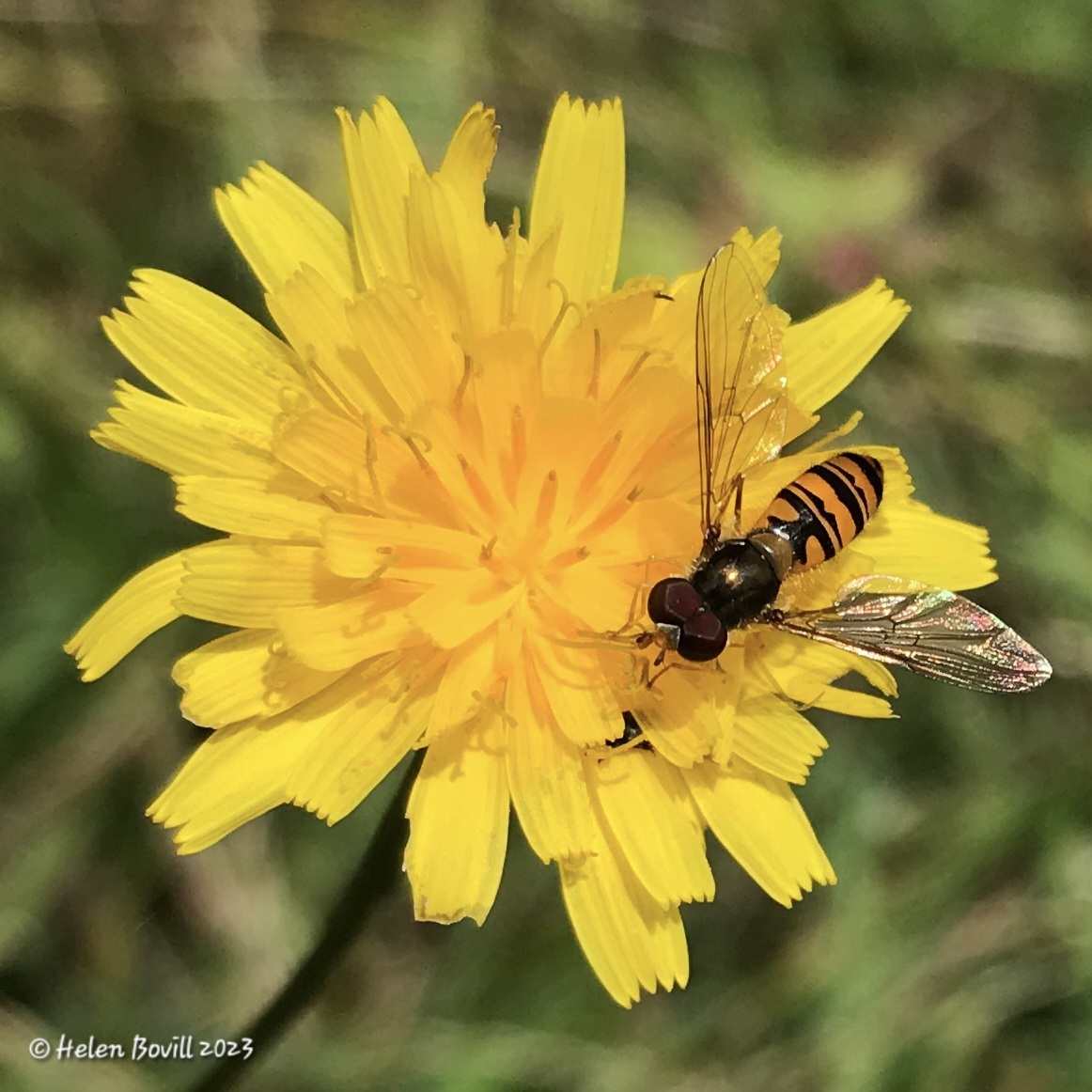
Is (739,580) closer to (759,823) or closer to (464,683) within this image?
(759,823)

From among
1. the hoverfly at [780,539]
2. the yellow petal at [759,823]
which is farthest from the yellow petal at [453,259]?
the yellow petal at [759,823]

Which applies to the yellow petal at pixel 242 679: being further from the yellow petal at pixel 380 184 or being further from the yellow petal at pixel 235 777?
the yellow petal at pixel 380 184

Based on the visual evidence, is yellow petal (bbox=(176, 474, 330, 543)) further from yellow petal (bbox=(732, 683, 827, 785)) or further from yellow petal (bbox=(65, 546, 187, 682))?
yellow petal (bbox=(732, 683, 827, 785))

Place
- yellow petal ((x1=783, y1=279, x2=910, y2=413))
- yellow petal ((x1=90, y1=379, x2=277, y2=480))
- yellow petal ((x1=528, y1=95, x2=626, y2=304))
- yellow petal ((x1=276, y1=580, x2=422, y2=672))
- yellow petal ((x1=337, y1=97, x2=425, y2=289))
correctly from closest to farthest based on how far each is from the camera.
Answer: yellow petal ((x1=276, y1=580, x2=422, y2=672)) < yellow petal ((x1=90, y1=379, x2=277, y2=480)) < yellow petal ((x1=337, y1=97, x2=425, y2=289)) < yellow petal ((x1=528, y1=95, x2=626, y2=304)) < yellow petal ((x1=783, y1=279, x2=910, y2=413))

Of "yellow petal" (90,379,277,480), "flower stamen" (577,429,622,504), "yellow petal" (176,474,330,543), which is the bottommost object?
"flower stamen" (577,429,622,504)

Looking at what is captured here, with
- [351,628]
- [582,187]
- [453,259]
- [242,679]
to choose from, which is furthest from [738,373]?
[242,679]

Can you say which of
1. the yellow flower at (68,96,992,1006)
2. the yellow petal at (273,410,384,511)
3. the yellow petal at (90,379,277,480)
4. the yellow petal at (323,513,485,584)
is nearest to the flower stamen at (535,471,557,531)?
the yellow flower at (68,96,992,1006)

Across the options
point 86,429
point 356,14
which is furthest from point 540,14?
point 86,429
